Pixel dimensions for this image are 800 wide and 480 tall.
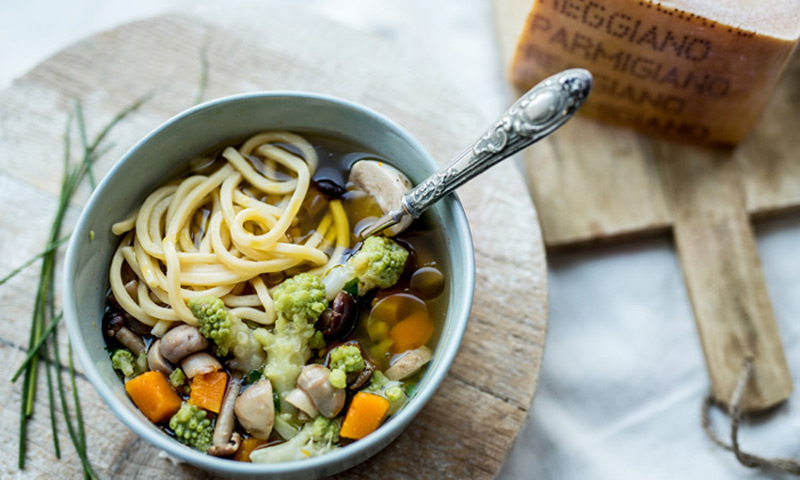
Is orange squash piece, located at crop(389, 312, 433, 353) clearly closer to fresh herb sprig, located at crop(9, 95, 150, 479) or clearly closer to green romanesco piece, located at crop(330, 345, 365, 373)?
green romanesco piece, located at crop(330, 345, 365, 373)

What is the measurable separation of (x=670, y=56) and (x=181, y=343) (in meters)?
2.52

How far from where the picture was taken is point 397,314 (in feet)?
8.98

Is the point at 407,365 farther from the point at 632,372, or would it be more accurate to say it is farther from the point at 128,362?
the point at 632,372

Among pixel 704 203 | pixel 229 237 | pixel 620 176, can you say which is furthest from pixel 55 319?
pixel 704 203

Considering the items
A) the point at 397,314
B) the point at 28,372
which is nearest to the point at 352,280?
the point at 397,314

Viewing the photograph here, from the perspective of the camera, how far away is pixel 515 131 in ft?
7.14

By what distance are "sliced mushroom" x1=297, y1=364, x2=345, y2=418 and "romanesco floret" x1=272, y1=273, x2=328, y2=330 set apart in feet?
0.64

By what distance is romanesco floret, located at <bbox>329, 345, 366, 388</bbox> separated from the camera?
8.04 ft

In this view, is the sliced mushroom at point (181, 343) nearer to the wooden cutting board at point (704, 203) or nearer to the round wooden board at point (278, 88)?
the round wooden board at point (278, 88)

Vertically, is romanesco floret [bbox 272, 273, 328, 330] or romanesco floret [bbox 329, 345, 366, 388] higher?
romanesco floret [bbox 272, 273, 328, 330]

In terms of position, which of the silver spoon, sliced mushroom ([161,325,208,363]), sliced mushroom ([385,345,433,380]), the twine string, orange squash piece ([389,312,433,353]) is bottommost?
the twine string

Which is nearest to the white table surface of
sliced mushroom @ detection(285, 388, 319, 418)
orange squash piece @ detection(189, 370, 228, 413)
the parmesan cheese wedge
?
the parmesan cheese wedge

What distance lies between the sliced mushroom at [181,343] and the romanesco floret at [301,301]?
0.93 ft

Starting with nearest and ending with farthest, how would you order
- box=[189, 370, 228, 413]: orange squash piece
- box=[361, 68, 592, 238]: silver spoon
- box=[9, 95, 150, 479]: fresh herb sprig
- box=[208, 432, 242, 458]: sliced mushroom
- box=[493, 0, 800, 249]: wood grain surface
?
box=[361, 68, 592, 238]: silver spoon < box=[208, 432, 242, 458]: sliced mushroom < box=[189, 370, 228, 413]: orange squash piece < box=[9, 95, 150, 479]: fresh herb sprig < box=[493, 0, 800, 249]: wood grain surface
